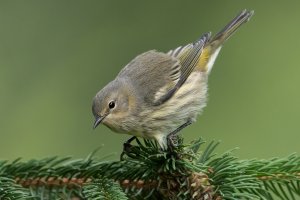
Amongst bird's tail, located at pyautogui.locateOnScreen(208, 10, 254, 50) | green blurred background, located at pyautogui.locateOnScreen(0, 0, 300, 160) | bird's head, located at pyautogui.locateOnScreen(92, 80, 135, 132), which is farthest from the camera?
green blurred background, located at pyautogui.locateOnScreen(0, 0, 300, 160)

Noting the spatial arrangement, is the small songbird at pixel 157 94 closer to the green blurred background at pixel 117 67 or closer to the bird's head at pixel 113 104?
the bird's head at pixel 113 104

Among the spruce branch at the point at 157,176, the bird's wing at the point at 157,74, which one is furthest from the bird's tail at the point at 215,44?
the spruce branch at the point at 157,176

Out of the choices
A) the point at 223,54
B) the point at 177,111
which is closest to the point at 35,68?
the point at 223,54

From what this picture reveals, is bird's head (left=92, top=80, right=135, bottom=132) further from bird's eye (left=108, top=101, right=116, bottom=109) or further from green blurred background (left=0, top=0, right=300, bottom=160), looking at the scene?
green blurred background (left=0, top=0, right=300, bottom=160)

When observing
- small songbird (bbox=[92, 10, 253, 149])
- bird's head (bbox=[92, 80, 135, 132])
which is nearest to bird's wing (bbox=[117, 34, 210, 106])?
small songbird (bbox=[92, 10, 253, 149])

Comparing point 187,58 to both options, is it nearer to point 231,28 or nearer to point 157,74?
point 157,74

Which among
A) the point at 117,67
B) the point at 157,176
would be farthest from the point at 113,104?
the point at 117,67
